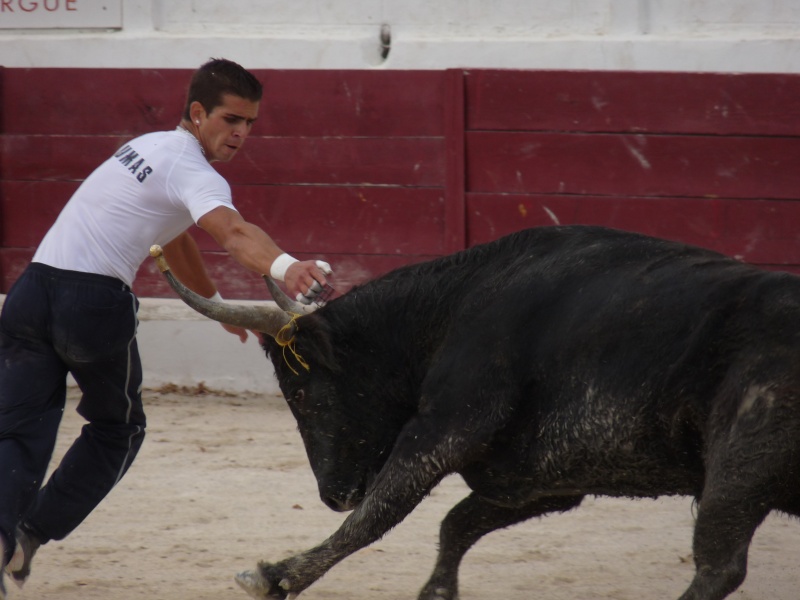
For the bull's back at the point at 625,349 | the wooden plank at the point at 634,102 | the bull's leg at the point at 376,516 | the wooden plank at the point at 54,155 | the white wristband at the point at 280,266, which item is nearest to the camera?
the bull's back at the point at 625,349

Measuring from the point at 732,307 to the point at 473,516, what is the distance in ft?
3.82

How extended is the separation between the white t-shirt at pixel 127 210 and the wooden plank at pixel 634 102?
3124 mm

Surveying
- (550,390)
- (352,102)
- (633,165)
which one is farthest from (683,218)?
(550,390)

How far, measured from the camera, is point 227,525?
4.32 metres

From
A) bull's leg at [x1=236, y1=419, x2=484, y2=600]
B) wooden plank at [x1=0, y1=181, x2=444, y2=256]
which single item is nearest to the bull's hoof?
bull's leg at [x1=236, y1=419, x2=484, y2=600]

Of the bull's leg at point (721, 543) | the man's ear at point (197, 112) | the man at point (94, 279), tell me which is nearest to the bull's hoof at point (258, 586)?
the man at point (94, 279)

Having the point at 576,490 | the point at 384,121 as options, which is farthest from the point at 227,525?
the point at 384,121

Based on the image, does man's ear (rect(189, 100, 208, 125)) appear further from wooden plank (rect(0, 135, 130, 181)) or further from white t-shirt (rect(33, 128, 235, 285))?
wooden plank (rect(0, 135, 130, 181))

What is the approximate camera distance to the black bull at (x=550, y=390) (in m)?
2.67

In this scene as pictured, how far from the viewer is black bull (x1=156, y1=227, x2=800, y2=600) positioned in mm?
2668

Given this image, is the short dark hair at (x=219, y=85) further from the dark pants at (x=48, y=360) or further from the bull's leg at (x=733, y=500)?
the bull's leg at (x=733, y=500)

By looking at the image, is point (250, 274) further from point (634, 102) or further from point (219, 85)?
point (219, 85)

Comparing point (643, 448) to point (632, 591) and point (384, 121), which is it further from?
point (384, 121)

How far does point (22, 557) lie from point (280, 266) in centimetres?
119
